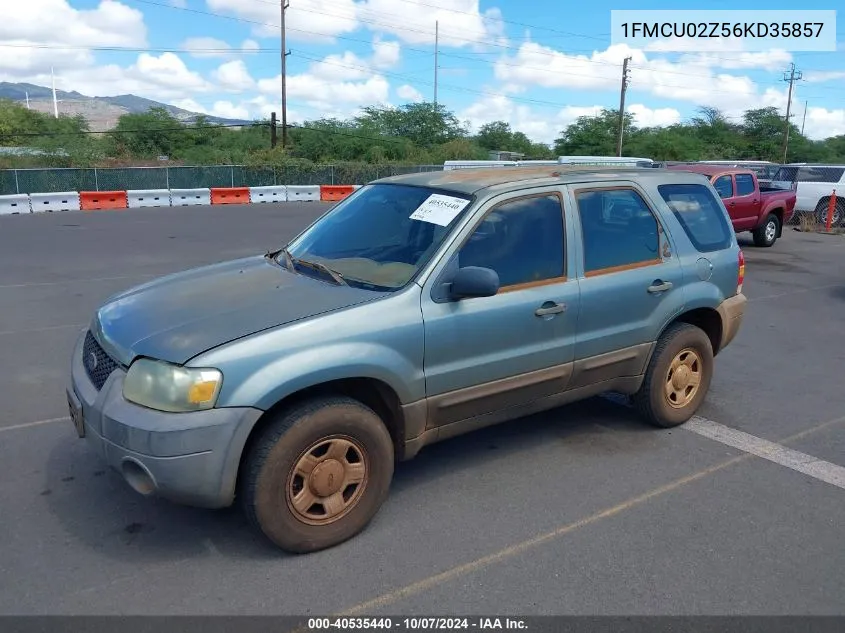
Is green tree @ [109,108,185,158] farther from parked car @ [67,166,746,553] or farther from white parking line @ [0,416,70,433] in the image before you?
parked car @ [67,166,746,553]

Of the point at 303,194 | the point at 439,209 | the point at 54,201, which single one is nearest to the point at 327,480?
the point at 439,209

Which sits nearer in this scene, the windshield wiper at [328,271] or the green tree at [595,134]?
the windshield wiper at [328,271]

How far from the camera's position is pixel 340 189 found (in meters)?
30.6

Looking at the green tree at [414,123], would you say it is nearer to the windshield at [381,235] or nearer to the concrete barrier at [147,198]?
the concrete barrier at [147,198]

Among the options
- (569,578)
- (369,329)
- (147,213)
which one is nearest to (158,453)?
(369,329)

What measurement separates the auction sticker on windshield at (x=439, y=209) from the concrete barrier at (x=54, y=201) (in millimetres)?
21727

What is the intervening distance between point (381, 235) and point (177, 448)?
1.77 m

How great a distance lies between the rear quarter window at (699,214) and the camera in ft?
16.6

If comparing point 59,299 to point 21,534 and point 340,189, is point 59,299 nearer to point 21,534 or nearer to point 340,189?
Answer: point 21,534

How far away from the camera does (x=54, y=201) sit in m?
22.9

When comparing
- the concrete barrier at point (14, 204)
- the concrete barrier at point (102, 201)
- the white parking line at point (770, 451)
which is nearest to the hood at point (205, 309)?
the white parking line at point (770, 451)

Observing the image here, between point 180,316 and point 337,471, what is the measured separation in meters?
1.07

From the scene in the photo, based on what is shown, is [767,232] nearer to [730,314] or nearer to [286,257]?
[730,314]
